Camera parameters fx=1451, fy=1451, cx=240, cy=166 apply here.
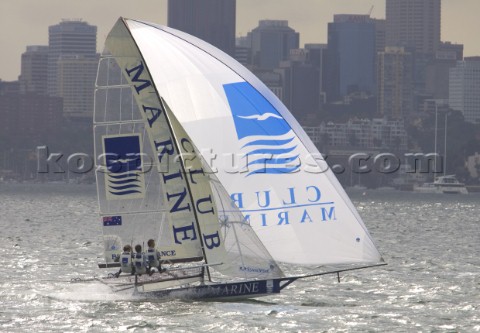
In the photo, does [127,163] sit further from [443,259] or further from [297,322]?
[443,259]

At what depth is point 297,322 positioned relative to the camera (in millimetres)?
25000

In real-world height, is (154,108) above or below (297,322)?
above

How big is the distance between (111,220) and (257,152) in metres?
2.97

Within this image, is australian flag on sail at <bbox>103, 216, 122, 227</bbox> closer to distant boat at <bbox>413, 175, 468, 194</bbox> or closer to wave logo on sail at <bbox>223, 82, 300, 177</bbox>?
wave logo on sail at <bbox>223, 82, 300, 177</bbox>

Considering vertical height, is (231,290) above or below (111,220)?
below

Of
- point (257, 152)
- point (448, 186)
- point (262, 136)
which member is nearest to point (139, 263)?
point (257, 152)

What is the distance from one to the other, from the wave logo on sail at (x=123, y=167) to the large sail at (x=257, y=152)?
1.04m

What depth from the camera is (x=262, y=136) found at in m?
25.3

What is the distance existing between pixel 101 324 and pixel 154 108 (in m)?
3.96

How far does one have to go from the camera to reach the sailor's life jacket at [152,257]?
25.7 m

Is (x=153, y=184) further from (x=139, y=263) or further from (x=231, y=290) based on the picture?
(x=231, y=290)

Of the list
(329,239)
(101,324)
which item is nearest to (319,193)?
(329,239)

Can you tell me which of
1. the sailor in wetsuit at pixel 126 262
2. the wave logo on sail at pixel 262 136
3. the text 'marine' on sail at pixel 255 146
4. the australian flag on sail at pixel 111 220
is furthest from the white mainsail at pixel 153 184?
the wave logo on sail at pixel 262 136

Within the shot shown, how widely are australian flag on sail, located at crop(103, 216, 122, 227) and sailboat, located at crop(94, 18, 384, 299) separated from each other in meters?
0.02
